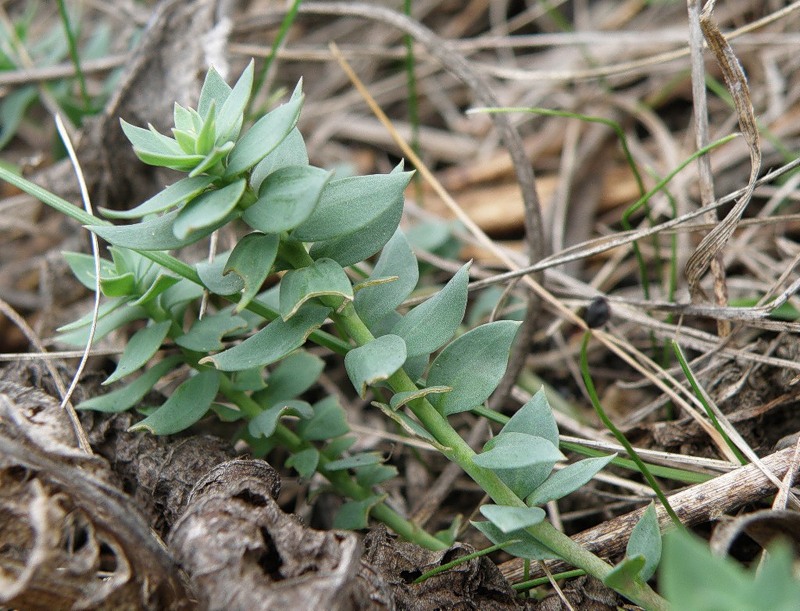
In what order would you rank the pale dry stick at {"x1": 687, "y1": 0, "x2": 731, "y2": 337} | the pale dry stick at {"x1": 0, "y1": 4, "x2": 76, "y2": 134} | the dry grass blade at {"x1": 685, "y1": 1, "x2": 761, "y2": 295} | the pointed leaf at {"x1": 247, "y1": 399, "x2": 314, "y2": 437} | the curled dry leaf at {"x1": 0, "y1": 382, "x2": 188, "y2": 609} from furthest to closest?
the pale dry stick at {"x1": 0, "y1": 4, "x2": 76, "y2": 134}
the pale dry stick at {"x1": 687, "y1": 0, "x2": 731, "y2": 337}
the dry grass blade at {"x1": 685, "y1": 1, "x2": 761, "y2": 295}
the pointed leaf at {"x1": 247, "y1": 399, "x2": 314, "y2": 437}
the curled dry leaf at {"x1": 0, "y1": 382, "x2": 188, "y2": 609}

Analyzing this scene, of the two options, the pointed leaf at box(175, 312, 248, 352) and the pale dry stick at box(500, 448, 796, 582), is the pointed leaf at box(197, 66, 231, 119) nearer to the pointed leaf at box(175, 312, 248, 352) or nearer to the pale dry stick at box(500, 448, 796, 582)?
the pointed leaf at box(175, 312, 248, 352)

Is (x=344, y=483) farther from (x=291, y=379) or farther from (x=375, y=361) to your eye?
(x=375, y=361)

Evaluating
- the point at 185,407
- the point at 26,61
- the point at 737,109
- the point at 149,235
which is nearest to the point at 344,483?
the point at 185,407

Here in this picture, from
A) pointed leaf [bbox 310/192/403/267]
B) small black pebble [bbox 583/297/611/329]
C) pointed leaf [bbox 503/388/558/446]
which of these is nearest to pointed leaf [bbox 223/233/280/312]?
pointed leaf [bbox 310/192/403/267]

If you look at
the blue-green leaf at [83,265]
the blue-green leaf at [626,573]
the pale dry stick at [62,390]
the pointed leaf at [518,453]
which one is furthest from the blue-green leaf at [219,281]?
the blue-green leaf at [626,573]

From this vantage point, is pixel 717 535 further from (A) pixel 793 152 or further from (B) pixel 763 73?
(B) pixel 763 73

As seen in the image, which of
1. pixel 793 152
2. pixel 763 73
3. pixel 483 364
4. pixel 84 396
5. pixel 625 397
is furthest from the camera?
pixel 763 73

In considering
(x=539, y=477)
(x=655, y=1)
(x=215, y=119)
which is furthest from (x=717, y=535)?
(x=655, y=1)
